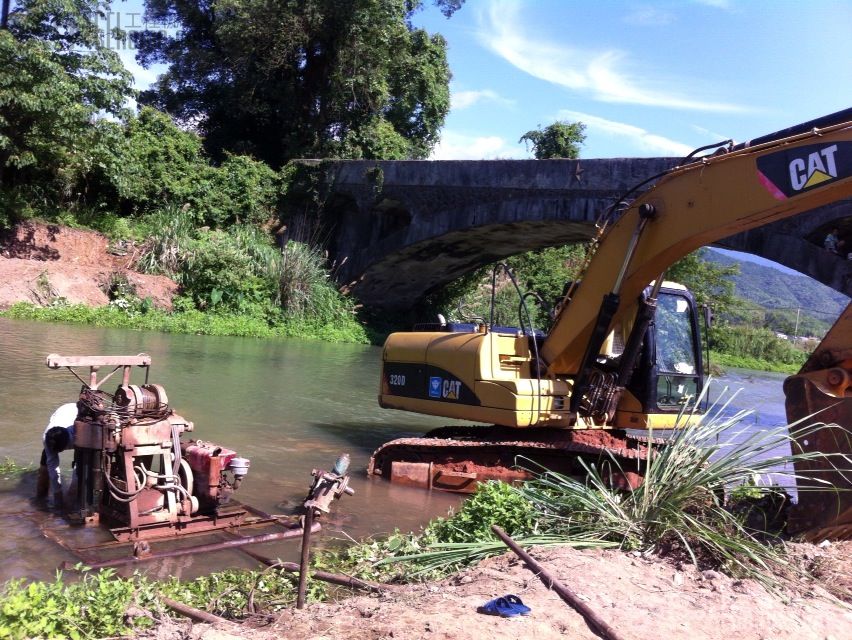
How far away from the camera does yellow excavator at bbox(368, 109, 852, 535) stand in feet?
22.6

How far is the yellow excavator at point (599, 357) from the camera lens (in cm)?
689

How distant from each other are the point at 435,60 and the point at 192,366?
20459 mm

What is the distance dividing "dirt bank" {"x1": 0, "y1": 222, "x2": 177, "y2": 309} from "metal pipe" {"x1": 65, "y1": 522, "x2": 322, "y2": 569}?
14.9 metres

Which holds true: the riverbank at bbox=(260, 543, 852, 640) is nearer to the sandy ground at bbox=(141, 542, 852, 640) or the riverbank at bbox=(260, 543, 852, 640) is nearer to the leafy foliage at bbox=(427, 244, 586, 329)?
the sandy ground at bbox=(141, 542, 852, 640)

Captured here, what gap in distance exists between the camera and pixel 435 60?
31219 mm

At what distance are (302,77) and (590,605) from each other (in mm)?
26822

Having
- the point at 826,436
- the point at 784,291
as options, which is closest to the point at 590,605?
the point at 826,436

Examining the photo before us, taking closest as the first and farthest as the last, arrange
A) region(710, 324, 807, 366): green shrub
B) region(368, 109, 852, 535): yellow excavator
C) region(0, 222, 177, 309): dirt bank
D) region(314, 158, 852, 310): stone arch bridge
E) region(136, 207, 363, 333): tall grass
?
region(368, 109, 852, 535): yellow excavator → region(314, 158, 852, 310): stone arch bridge → region(0, 222, 177, 309): dirt bank → region(136, 207, 363, 333): tall grass → region(710, 324, 807, 366): green shrub

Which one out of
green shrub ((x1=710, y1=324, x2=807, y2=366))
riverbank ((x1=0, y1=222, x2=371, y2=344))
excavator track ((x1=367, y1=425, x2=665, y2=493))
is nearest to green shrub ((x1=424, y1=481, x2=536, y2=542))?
excavator track ((x1=367, y1=425, x2=665, y2=493))

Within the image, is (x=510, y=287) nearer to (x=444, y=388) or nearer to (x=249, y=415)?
(x=249, y=415)

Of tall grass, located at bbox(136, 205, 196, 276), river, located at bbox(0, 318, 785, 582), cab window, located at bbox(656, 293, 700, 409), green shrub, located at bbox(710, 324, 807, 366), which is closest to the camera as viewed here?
river, located at bbox(0, 318, 785, 582)

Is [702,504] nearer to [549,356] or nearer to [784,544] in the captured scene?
[784,544]

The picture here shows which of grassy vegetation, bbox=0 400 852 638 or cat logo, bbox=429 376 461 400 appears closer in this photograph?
grassy vegetation, bbox=0 400 852 638

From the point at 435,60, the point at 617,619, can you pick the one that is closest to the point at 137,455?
the point at 617,619
